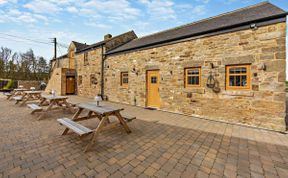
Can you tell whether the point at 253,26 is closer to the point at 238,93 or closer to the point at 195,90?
the point at 238,93

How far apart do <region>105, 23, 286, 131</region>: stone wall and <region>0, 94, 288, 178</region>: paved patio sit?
1026 millimetres

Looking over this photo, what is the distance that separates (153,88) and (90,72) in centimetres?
737

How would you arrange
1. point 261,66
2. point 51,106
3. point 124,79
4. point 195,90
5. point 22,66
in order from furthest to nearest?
point 22,66 → point 124,79 → point 195,90 → point 51,106 → point 261,66

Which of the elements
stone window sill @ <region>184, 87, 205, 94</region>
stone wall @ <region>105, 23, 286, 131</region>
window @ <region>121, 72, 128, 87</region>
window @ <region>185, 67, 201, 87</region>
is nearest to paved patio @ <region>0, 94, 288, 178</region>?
stone wall @ <region>105, 23, 286, 131</region>

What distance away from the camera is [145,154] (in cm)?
268

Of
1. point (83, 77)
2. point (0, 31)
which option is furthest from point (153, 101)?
point (0, 31)

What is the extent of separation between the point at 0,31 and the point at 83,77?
12633 mm

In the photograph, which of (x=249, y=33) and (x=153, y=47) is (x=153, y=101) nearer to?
(x=153, y=47)

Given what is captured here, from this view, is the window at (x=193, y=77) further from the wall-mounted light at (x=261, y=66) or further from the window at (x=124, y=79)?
the window at (x=124, y=79)

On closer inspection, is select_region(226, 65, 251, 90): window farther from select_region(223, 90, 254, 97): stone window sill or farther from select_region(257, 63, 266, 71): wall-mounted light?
select_region(257, 63, 266, 71): wall-mounted light

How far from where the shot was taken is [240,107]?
16.4 ft

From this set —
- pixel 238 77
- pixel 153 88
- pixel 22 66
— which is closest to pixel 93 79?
pixel 153 88

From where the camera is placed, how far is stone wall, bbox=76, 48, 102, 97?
1139 cm

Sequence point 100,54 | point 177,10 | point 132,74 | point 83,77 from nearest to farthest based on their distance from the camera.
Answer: point 177,10 < point 132,74 < point 100,54 < point 83,77
